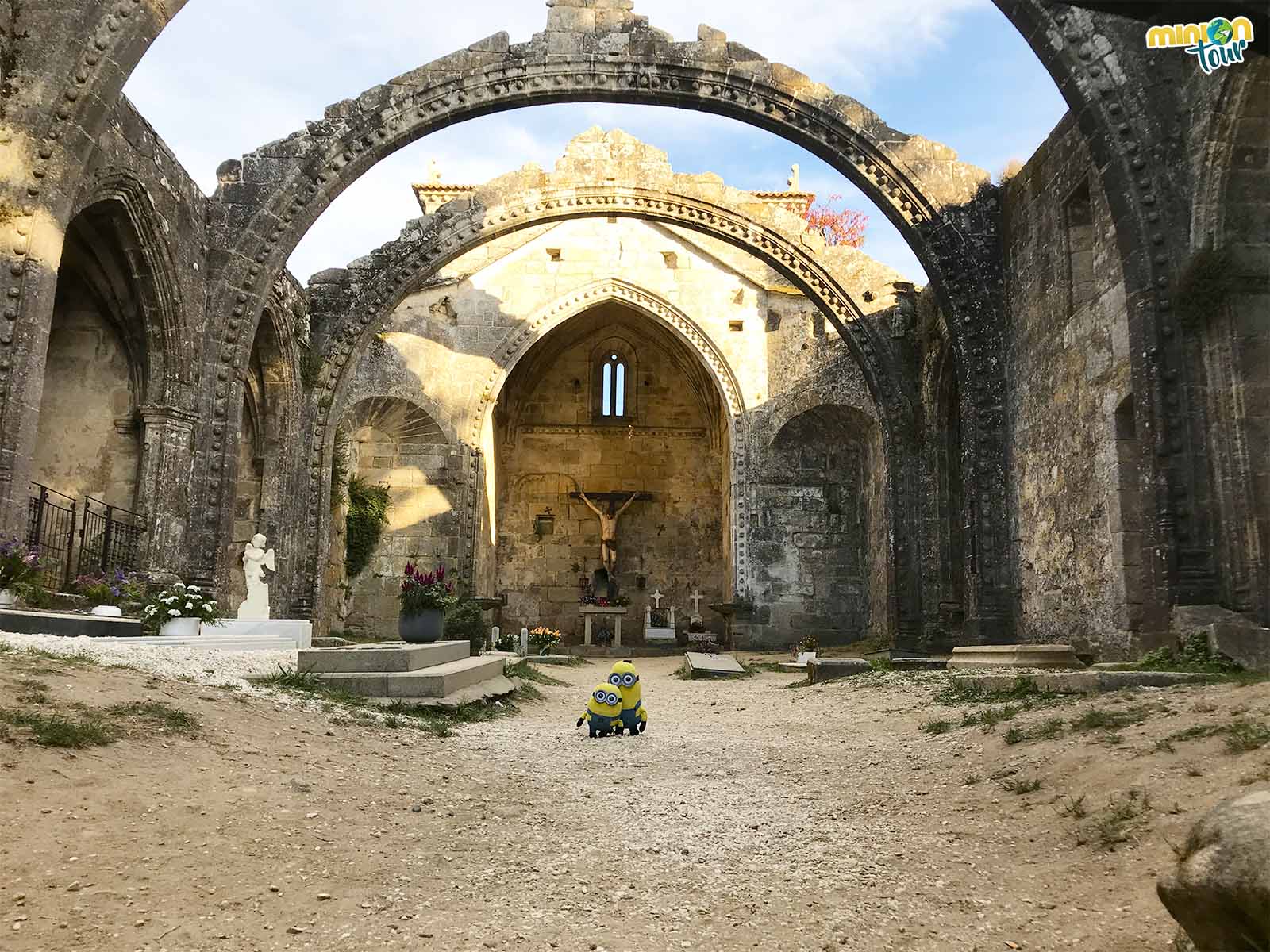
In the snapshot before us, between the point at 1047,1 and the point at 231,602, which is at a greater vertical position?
the point at 1047,1

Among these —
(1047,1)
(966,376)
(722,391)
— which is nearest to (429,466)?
(722,391)

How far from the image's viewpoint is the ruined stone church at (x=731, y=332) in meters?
7.59

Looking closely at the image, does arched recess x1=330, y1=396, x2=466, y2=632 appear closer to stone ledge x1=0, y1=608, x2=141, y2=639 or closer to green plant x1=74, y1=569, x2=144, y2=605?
green plant x1=74, y1=569, x2=144, y2=605

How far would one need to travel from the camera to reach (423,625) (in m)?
9.70

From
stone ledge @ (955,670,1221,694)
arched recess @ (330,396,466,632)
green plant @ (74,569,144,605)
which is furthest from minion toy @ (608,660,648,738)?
arched recess @ (330,396,466,632)

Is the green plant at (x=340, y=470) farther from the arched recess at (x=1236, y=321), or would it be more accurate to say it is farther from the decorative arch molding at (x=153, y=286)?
the arched recess at (x=1236, y=321)

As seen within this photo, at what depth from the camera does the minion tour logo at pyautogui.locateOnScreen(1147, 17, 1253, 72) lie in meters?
6.78

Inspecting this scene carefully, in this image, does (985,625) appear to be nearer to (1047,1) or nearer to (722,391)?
(1047,1)

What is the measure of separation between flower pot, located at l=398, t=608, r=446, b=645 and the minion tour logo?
804 centimetres

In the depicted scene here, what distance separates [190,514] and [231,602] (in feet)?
14.0

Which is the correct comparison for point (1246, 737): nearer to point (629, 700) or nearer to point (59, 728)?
point (629, 700)

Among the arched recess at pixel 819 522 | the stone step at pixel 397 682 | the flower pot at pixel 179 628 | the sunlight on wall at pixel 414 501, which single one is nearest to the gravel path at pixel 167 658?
the stone step at pixel 397 682

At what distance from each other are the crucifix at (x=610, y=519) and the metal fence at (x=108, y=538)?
43.7 feet

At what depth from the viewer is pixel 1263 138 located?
7.07 metres
